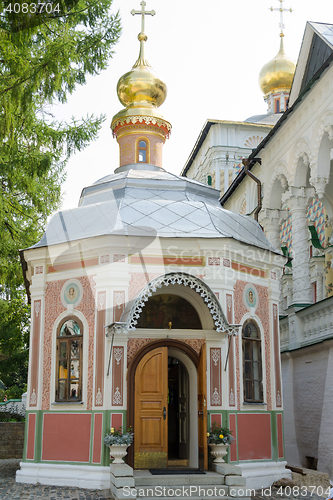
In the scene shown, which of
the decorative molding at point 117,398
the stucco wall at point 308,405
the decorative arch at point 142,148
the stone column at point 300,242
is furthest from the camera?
the decorative arch at point 142,148

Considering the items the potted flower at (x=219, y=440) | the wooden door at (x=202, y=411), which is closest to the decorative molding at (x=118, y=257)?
the wooden door at (x=202, y=411)

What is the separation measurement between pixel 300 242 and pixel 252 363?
3.77 metres

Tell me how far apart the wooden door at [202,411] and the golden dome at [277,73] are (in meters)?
17.1

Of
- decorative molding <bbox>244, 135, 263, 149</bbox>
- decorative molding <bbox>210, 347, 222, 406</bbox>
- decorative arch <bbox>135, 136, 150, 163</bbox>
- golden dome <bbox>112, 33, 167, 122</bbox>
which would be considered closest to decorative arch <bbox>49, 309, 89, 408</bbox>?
decorative molding <bbox>210, 347, 222, 406</bbox>

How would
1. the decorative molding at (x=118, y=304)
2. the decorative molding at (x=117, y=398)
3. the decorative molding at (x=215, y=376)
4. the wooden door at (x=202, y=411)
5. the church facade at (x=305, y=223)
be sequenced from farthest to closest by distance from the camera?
the church facade at (x=305, y=223), the decorative molding at (x=215, y=376), the decorative molding at (x=118, y=304), the wooden door at (x=202, y=411), the decorative molding at (x=117, y=398)

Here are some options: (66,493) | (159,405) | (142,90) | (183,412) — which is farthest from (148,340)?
(142,90)

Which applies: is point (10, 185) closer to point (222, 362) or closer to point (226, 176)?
point (222, 362)

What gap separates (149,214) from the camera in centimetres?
1116

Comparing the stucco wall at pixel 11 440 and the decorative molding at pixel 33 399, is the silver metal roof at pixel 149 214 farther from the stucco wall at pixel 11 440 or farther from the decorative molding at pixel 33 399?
the stucco wall at pixel 11 440

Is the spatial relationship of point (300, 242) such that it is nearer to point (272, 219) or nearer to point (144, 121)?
point (272, 219)

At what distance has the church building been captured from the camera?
9.77 metres

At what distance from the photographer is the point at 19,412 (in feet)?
61.8

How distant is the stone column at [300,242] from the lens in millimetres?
13133

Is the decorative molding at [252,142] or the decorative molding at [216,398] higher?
the decorative molding at [252,142]
